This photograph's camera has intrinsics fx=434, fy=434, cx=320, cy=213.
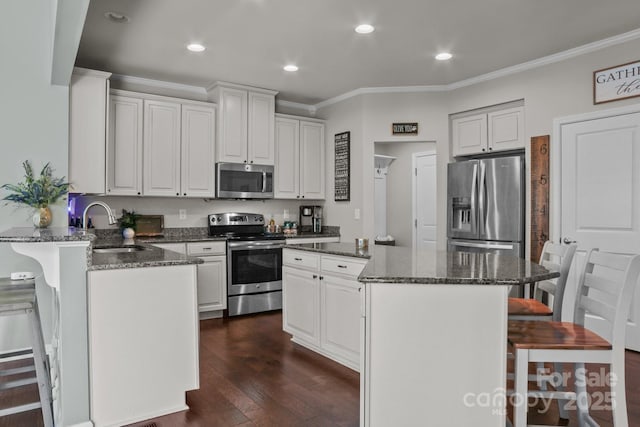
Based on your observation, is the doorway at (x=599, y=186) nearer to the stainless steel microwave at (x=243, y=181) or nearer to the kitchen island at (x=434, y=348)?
the kitchen island at (x=434, y=348)

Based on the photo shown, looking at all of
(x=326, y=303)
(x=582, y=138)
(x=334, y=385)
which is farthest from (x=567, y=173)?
(x=334, y=385)

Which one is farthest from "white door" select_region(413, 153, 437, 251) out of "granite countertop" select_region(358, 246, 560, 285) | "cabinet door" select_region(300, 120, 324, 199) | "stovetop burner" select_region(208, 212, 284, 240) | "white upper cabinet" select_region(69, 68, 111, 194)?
"white upper cabinet" select_region(69, 68, 111, 194)

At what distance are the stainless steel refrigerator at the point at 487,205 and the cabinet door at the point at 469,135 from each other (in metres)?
0.21

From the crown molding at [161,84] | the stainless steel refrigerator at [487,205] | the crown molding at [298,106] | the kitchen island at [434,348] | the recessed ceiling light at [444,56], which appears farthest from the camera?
the crown molding at [298,106]

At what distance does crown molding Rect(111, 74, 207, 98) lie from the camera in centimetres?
458

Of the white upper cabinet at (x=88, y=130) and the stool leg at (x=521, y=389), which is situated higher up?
the white upper cabinet at (x=88, y=130)

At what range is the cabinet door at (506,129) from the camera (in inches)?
169

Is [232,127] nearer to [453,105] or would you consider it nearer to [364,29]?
[364,29]

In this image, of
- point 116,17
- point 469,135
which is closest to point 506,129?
point 469,135

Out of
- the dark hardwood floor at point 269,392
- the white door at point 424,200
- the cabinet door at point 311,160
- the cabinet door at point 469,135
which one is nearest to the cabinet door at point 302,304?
the dark hardwood floor at point 269,392

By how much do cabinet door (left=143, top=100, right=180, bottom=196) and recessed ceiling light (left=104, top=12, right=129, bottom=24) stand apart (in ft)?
4.01

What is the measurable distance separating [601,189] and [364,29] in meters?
2.39

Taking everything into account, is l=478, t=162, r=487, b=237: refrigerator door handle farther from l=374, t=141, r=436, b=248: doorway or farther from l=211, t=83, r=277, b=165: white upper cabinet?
l=211, t=83, r=277, b=165: white upper cabinet

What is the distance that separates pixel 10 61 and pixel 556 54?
4.53 metres
